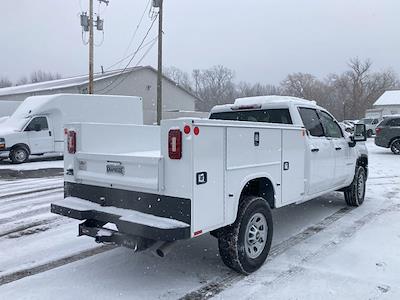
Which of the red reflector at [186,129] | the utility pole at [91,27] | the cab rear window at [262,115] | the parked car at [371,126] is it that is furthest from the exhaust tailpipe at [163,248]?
the parked car at [371,126]

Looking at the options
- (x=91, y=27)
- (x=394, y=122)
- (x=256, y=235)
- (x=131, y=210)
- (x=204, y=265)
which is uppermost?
(x=91, y=27)

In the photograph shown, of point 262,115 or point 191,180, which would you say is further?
point 262,115

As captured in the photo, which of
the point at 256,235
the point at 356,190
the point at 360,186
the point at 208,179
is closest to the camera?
the point at 208,179

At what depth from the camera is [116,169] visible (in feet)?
14.8

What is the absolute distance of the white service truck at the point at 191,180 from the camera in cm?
388

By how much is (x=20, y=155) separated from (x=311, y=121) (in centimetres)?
1371

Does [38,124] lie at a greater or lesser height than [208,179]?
greater

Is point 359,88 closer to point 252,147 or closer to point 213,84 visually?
point 213,84

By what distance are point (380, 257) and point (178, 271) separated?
8.60 ft

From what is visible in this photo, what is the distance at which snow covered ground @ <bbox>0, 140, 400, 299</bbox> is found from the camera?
423 centimetres

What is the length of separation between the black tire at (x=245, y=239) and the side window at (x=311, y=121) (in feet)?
6.68

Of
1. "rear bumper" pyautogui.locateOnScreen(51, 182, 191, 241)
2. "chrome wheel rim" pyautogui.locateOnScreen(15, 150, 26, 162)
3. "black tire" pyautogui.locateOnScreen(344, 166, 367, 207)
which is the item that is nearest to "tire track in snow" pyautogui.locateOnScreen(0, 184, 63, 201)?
"rear bumper" pyautogui.locateOnScreen(51, 182, 191, 241)

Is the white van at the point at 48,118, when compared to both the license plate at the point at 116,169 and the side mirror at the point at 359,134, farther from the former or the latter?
the license plate at the point at 116,169

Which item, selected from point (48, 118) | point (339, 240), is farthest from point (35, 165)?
point (339, 240)
